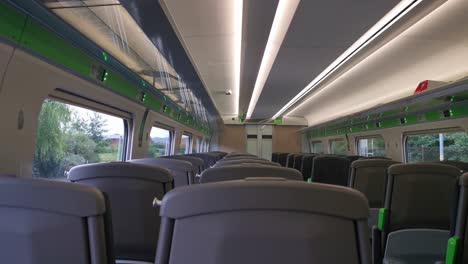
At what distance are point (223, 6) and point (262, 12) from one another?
24.6 inches

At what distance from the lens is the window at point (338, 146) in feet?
42.1

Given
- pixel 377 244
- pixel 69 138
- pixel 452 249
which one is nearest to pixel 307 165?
pixel 377 244

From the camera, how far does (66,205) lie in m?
1.02

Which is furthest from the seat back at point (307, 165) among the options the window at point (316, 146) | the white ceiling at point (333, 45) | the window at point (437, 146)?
the window at point (316, 146)

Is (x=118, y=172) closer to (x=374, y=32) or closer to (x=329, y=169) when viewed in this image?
(x=374, y=32)

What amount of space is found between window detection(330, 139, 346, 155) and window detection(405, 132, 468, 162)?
481 cm

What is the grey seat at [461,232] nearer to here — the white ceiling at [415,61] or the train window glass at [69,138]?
the white ceiling at [415,61]

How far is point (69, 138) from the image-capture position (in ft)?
12.5

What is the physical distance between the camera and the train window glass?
3.25 meters

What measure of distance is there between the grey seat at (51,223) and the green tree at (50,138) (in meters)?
2.25

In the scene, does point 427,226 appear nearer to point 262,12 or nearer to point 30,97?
point 262,12

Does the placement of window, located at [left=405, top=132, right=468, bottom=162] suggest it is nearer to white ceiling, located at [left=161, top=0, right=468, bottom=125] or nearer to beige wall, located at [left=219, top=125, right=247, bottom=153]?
white ceiling, located at [left=161, top=0, right=468, bottom=125]

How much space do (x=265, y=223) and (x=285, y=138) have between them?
17.7 metres

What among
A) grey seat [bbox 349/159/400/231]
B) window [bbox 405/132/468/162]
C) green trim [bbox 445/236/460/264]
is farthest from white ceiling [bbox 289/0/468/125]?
green trim [bbox 445/236/460/264]
